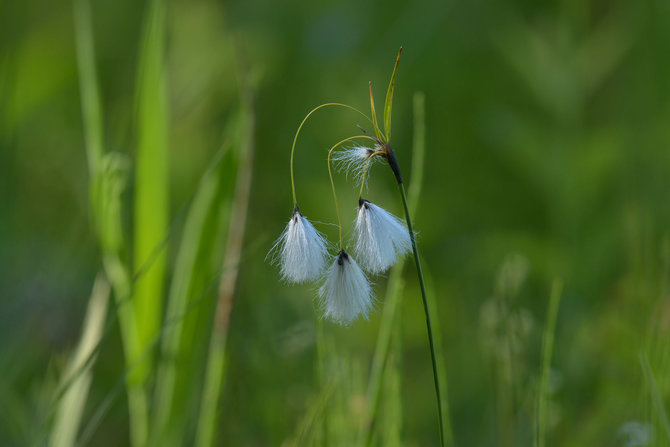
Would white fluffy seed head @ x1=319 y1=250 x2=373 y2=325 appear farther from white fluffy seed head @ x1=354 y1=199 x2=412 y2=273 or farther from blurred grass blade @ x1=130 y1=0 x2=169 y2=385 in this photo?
blurred grass blade @ x1=130 y1=0 x2=169 y2=385

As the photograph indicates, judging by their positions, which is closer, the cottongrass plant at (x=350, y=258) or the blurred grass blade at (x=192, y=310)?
the cottongrass plant at (x=350, y=258)

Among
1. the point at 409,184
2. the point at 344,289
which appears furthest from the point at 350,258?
the point at 409,184

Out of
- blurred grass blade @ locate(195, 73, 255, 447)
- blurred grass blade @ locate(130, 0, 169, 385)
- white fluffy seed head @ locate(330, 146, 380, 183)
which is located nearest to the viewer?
white fluffy seed head @ locate(330, 146, 380, 183)

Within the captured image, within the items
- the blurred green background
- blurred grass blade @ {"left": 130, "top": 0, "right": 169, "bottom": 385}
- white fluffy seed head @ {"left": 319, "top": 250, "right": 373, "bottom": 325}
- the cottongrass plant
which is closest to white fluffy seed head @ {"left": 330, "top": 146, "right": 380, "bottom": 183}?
the cottongrass plant

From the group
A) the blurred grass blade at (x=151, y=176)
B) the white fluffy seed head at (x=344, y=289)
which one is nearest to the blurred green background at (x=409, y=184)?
the blurred grass blade at (x=151, y=176)

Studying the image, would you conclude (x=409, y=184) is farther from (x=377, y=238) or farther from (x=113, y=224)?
(x=377, y=238)

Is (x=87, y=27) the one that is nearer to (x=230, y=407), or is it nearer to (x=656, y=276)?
(x=230, y=407)

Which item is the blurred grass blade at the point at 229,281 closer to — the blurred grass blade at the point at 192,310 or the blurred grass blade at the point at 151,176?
the blurred grass blade at the point at 192,310
